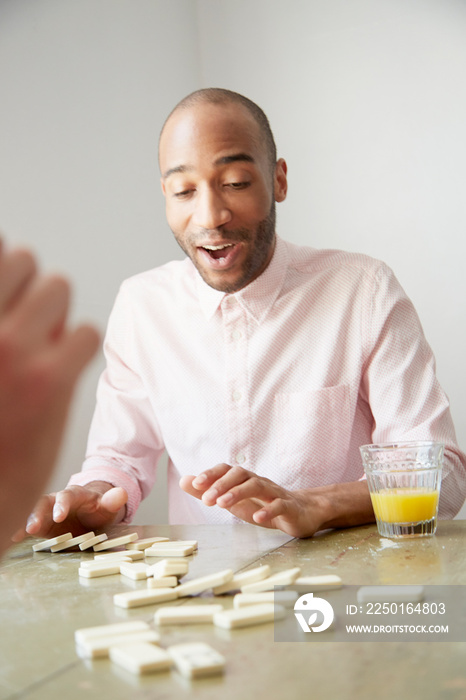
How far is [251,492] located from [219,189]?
0.80 m

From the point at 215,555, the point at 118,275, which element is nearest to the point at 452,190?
the point at 118,275

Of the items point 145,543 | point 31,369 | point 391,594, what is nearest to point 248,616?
point 391,594

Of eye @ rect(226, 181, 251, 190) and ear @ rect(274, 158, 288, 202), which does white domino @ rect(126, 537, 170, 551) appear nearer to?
eye @ rect(226, 181, 251, 190)

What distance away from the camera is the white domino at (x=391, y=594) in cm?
83

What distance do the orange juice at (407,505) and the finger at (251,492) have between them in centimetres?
17

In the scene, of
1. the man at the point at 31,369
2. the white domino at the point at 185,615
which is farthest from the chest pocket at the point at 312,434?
the man at the point at 31,369

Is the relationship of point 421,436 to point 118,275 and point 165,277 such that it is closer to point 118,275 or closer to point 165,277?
point 165,277

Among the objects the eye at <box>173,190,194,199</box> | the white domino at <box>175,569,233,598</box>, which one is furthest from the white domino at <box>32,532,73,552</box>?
the eye at <box>173,190,194,199</box>

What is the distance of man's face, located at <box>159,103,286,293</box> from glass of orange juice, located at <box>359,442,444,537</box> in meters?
0.69

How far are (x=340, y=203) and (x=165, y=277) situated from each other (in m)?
1.29

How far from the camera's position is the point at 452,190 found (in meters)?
2.84

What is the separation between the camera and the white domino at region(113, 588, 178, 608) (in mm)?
892

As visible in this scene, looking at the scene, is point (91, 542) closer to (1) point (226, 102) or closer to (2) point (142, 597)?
(2) point (142, 597)

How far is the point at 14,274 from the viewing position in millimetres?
522
